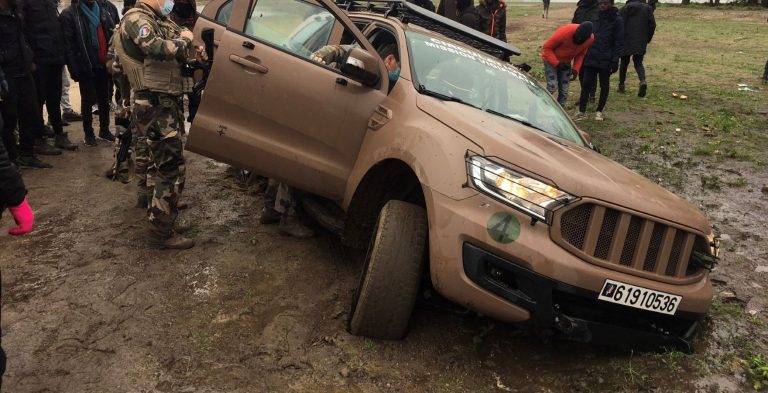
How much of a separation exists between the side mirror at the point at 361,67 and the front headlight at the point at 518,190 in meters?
1.06

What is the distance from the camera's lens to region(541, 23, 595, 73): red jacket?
739cm

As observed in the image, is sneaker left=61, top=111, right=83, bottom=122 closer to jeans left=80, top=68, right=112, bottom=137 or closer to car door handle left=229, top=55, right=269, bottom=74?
jeans left=80, top=68, right=112, bottom=137

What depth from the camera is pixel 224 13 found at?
3.85 meters

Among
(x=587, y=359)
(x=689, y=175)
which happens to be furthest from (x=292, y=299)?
(x=689, y=175)

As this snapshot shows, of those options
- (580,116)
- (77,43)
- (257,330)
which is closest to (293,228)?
(257,330)

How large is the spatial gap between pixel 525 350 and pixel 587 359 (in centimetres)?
33

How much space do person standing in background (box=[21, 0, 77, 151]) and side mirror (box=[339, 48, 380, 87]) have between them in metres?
4.31

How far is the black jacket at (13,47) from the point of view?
5082 millimetres

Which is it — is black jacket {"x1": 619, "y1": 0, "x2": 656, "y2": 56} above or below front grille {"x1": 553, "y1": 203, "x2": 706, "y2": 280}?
above

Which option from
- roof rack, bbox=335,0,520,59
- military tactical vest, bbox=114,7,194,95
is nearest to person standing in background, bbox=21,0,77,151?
military tactical vest, bbox=114,7,194,95

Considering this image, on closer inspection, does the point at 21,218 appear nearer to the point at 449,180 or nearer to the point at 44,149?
the point at 449,180

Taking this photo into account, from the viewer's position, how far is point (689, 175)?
5746 mm

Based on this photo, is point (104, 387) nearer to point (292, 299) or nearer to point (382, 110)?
point (292, 299)

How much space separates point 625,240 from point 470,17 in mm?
6752
